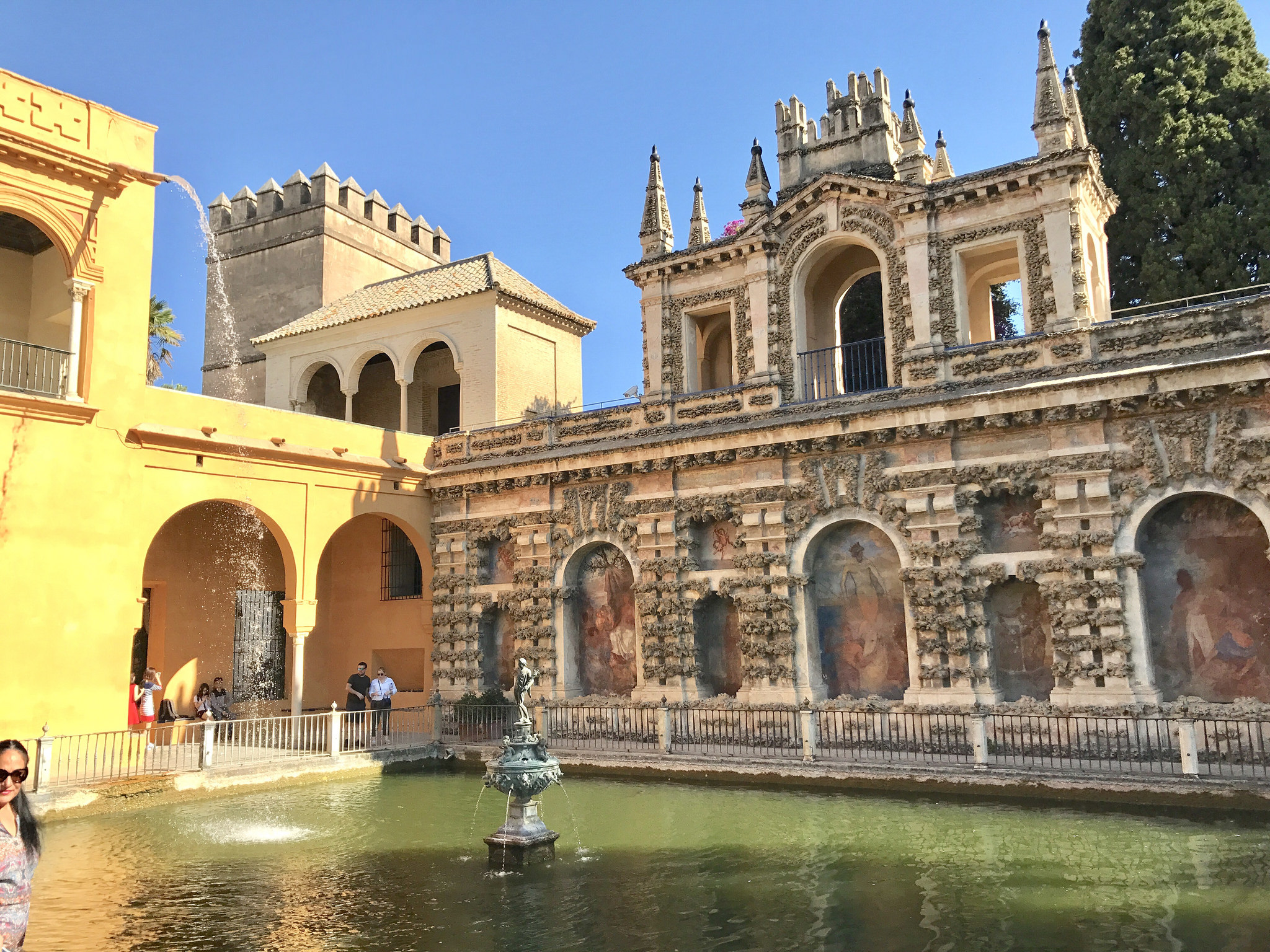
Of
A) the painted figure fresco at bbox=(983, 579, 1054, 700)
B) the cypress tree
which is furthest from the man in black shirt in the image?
the cypress tree

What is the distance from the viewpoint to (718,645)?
67.1 ft

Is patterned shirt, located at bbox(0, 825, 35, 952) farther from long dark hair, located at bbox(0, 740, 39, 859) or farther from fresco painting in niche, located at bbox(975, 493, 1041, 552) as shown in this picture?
Answer: fresco painting in niche, located at bbox(975, 493, 1041, 552)

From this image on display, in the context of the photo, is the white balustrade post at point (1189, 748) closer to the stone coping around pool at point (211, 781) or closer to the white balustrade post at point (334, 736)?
the stone coping around pool at point (211, 781)

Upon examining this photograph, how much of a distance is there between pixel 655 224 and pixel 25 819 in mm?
20310

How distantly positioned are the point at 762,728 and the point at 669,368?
325 inches

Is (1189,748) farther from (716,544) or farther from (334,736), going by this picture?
(334,736)

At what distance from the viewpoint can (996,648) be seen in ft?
56.8

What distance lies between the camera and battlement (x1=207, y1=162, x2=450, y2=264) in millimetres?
33500

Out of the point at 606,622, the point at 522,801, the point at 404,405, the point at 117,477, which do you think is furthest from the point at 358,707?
the point at 522,801

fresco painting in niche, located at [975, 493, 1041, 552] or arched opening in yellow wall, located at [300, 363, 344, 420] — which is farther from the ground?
arched opening in yellow wall, located at [300, 363, 344, 420]

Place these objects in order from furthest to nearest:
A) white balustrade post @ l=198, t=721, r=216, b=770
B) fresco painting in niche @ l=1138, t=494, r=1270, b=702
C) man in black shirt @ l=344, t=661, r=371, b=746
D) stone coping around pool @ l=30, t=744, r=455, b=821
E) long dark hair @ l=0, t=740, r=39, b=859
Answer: man in black shirt @ l=344, t=661, r=371, b=746
white balustrade post @ l=198, t=721, r=216, b=770
fresco painting in niche @ l=1138, t=494, r=1270, b=702
stone coping around pool @ l=30, t=744, r=455, b=821
long dark hair @ l=0, t=740, r=39, b=859

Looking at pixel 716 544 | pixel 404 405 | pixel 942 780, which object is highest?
pixel 404 405

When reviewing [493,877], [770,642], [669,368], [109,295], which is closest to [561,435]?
[669,368]

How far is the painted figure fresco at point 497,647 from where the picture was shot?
23234 mm
